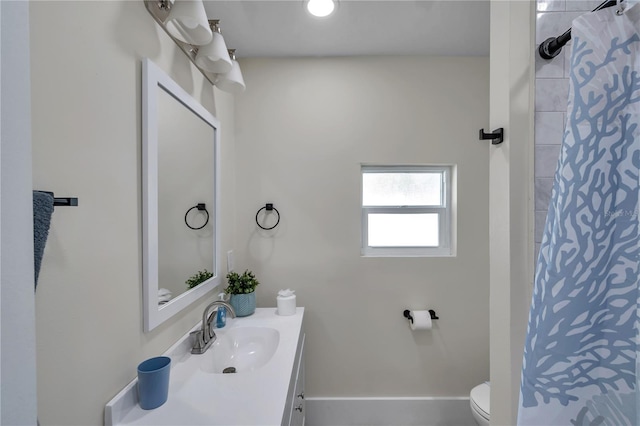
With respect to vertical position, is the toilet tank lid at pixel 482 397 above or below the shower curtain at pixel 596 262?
below

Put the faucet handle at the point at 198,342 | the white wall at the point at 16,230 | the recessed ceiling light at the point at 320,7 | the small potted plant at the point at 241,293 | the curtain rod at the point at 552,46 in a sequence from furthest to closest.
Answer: the small potted plant at the point at 241,293 → the recessed ceiling light at the point at 320,7 → the faucet handle at the point at 198,342 → the curtain rod at the point at 552,46 → the white wall at the point at 16,230

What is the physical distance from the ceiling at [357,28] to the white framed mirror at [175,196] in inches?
21.3

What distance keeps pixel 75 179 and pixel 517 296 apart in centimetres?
129

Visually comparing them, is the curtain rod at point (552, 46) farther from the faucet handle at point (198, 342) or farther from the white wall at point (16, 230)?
the faucet handle at point (198, 342)

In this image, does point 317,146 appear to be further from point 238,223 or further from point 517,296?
point 517,296

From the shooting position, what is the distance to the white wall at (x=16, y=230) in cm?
26

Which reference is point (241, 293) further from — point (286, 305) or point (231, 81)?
point (231, 81)

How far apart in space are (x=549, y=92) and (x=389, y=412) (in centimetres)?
195

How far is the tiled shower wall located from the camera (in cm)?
83

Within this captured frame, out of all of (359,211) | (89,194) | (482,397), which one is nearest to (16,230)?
(89,194)

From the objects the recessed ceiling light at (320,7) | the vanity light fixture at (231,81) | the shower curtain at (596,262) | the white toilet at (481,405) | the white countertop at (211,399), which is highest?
the recessed ceiling light at (320,7)

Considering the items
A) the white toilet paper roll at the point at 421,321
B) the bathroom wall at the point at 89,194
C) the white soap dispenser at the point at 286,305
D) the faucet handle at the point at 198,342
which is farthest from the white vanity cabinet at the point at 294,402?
the white toilet paper roll at the point at 421,321

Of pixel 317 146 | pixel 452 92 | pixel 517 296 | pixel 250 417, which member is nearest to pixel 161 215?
pixel 250 417

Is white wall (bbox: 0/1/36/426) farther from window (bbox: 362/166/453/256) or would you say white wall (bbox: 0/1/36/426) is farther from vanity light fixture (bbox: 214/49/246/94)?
window (bbox: 362/166/453/256)
